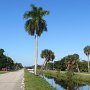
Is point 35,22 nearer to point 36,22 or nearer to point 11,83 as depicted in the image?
point 36,22

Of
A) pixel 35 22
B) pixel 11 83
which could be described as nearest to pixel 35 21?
pixel 35 22

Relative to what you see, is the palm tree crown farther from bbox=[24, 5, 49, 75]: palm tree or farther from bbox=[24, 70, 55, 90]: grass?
bbox=[24, 70, 55, 90]: grass

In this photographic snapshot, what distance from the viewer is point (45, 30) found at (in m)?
63.8

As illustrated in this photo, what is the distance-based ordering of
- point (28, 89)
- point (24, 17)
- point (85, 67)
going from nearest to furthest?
point (28, 89), point (24, 17), point (85, 67)

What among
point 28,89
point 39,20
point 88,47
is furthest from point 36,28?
point 88,47

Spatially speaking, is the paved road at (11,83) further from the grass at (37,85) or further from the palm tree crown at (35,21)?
the palm tree crown at (35,21)

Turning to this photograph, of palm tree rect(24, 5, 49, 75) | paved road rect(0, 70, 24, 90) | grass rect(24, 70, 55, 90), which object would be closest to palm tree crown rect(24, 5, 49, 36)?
palm tree rect(24, 5, 49, 75)

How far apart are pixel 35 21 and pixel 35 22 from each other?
0.69 feet

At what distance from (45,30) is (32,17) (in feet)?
12.9

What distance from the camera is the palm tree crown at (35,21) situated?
62.8 m

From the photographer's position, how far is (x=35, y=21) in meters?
63.0

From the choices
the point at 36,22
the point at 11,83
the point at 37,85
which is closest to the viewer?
the point at 37,85

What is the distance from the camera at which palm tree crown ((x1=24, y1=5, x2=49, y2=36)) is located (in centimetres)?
6284

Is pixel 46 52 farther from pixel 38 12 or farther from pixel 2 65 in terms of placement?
pixel 38 12
